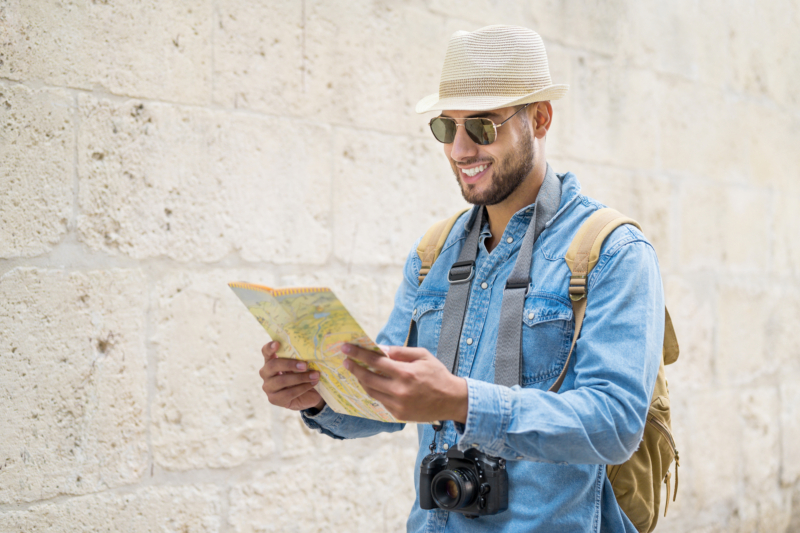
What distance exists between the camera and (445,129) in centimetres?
191

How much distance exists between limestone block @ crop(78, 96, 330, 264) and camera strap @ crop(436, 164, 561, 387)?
104cm

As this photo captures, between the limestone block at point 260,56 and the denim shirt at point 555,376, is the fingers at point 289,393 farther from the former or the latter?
the limestone block at point 260,56

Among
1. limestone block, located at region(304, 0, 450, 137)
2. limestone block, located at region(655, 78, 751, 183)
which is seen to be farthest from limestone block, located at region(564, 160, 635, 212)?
limestone block, located at region(304, 0, 450, 137)

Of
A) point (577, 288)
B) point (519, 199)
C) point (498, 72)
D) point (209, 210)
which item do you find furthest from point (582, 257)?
point (209, 210)

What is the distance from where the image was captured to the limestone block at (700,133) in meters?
4.24

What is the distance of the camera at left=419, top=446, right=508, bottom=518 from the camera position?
166 centimetres

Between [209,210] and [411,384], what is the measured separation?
4.95 feet

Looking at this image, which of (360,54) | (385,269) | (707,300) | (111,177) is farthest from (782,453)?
(111,177)

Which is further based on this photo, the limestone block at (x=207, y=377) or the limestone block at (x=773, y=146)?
the limestone block at (x=773, y=146)

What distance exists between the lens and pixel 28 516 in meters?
A: 2.29

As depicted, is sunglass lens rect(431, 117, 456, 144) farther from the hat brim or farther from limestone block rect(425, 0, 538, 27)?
limestone block rect(425, 0, 538, 27)

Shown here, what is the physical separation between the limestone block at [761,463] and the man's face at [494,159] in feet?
11.0

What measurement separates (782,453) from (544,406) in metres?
4.09

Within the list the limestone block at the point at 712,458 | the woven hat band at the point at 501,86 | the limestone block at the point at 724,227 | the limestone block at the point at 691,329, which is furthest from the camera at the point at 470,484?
the limestone block at the point at 724,227
